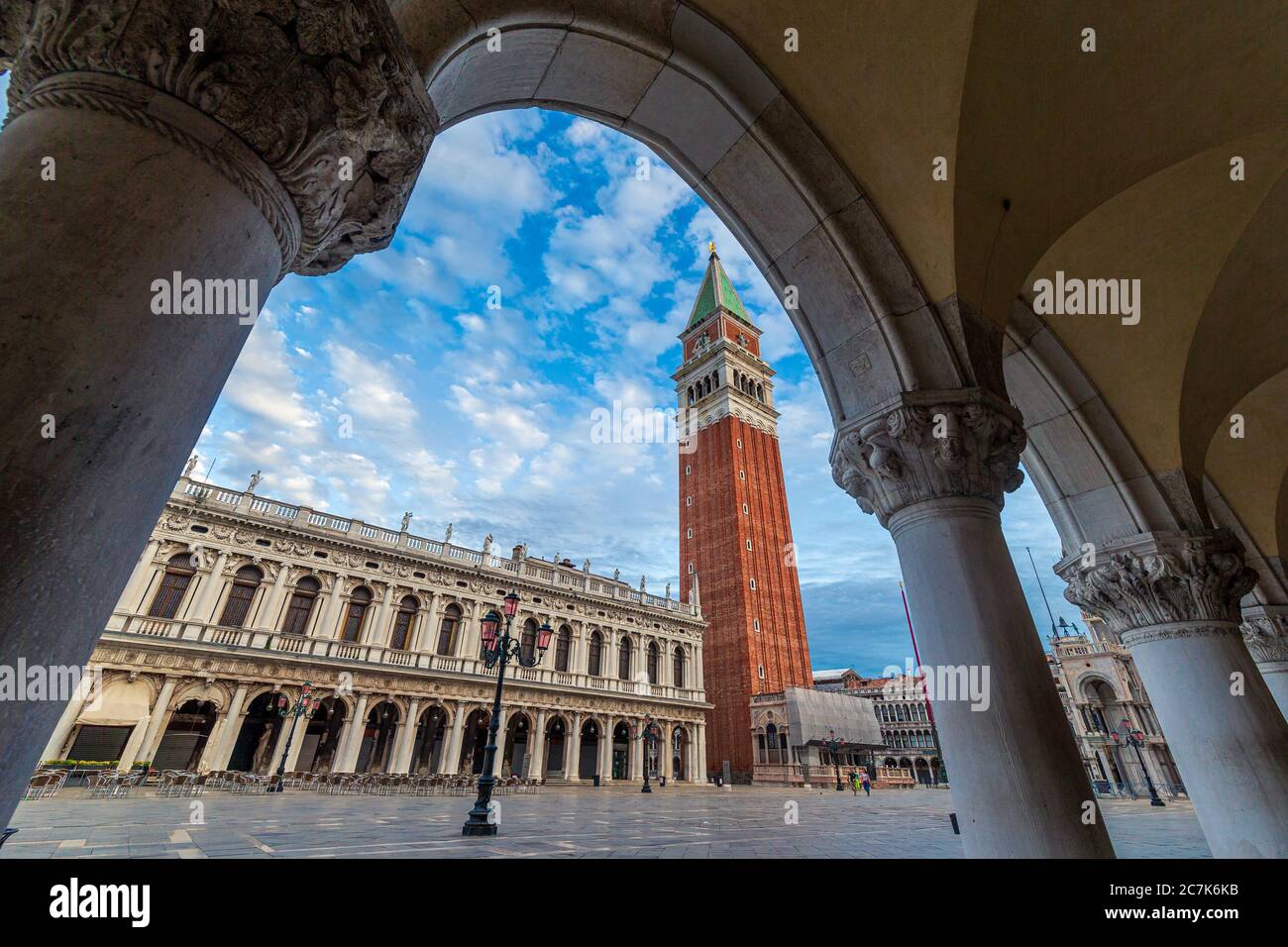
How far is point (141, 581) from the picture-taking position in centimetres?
1669

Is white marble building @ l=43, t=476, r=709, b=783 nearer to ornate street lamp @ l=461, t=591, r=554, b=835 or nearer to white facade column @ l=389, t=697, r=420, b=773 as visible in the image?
white facade column @ l=389, t=697, r=420, b=773

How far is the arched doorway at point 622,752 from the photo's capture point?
26.5 meters

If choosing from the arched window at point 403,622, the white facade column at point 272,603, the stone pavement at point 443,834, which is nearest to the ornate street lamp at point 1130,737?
the stone pavement at point 443,834

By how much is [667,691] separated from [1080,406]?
25.6m

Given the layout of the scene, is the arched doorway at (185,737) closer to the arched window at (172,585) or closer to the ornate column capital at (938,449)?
the arched window at (172,585)

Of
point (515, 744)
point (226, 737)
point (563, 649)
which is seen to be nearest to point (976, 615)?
point (226, 737)

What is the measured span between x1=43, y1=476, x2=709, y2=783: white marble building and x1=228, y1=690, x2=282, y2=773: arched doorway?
5 centimetres

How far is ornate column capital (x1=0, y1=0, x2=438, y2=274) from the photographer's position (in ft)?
4.45

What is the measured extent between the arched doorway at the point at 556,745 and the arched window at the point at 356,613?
8.76 m

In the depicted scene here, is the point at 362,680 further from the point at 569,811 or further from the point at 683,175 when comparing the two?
the point at 683,175

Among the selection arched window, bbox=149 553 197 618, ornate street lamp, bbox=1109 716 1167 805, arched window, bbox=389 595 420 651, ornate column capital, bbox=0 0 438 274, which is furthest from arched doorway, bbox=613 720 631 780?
ornate column capital, bbox=0 0 438 274

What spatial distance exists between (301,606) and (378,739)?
18.1ft

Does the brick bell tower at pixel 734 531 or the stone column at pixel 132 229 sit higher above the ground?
the brick bell tower at pixel 734 531
